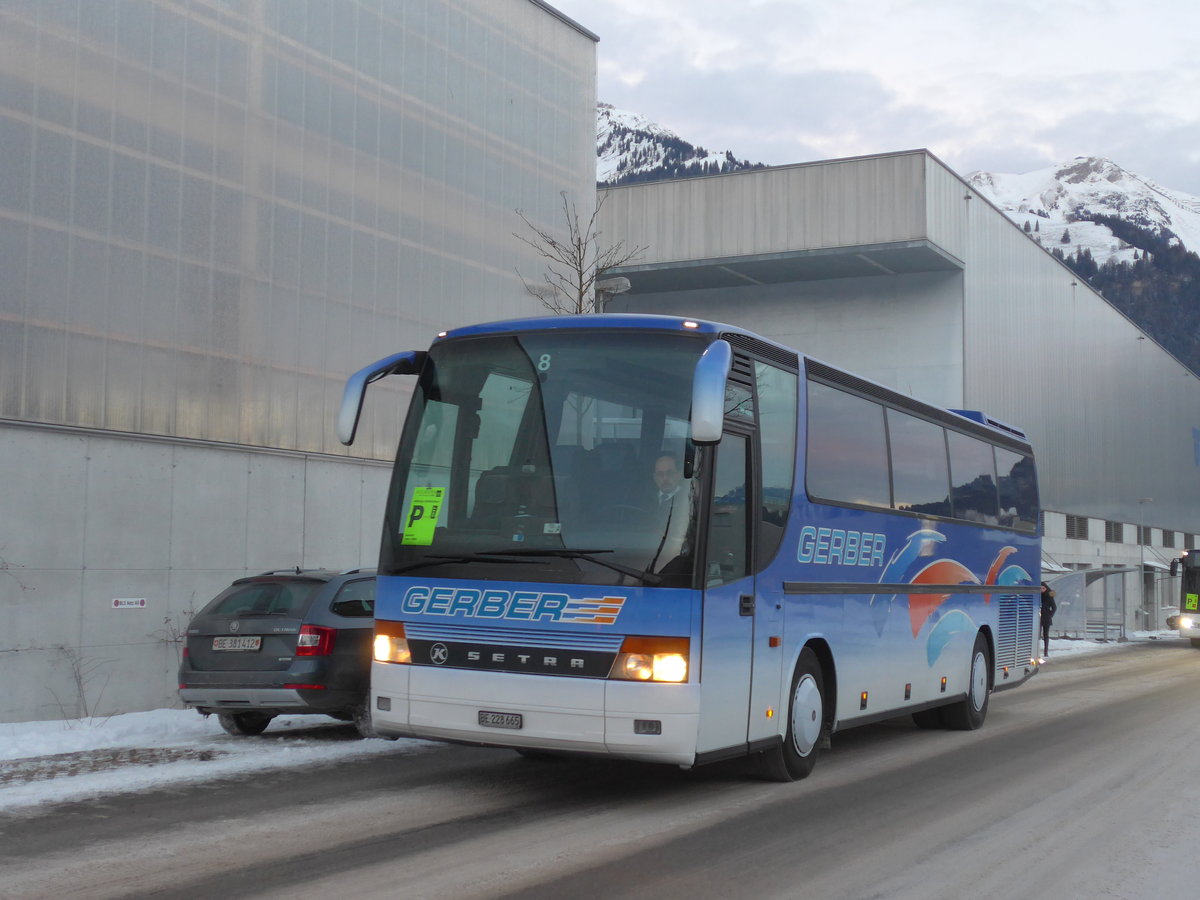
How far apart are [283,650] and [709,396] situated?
531 cm

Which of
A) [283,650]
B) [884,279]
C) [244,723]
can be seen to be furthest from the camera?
[884,279]

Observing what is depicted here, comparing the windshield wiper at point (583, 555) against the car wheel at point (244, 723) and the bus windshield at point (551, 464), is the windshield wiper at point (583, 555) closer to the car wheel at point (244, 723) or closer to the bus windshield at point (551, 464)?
the bus windshield at point (551, 464)

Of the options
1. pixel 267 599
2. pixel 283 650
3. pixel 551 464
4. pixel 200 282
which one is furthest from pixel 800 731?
pixel 200 282

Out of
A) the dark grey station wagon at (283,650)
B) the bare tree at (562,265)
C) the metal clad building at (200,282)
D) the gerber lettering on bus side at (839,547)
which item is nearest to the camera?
the gerber lettering on bus side at (839,547)

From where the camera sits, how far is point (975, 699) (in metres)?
14.7

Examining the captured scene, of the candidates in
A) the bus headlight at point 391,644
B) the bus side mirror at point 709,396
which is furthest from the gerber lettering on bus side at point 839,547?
the bus headlight at point 391,644

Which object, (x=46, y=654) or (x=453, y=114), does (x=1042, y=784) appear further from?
(x=453, y=114)

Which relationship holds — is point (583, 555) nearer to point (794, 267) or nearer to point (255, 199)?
point (255, 199)

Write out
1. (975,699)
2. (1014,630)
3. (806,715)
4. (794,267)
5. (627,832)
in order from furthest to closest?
(794,267) < (1014,630) < (975,699) < (806,715) < (627,832)

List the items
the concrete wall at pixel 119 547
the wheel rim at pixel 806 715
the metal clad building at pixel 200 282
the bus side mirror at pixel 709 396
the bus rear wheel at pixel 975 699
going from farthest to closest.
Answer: the bus rear wheel at pixel 975 699
the metal clad building at pixel 200 282
the concrete wall at pixel 119 547
the wheel rim at pixel 806 715
the bus side mirror at pixel 709 396

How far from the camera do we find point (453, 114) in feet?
69.9

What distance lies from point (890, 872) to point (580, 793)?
2907 mm

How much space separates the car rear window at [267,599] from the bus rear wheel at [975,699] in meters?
7.14

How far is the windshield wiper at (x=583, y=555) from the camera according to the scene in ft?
27.1
